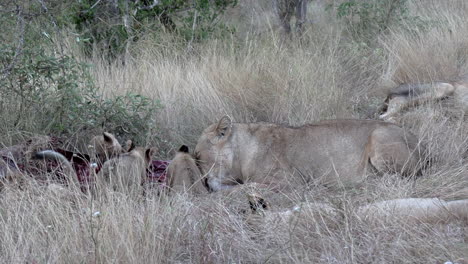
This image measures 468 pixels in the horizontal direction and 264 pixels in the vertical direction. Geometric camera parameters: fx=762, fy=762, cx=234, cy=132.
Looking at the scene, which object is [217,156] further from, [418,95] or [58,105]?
[418,95]

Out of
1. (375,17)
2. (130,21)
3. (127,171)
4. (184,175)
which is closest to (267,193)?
(184,175)

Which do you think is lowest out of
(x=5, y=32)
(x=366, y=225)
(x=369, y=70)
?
(x=369, y=70)

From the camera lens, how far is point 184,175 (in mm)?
6293

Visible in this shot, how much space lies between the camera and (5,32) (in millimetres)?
7406

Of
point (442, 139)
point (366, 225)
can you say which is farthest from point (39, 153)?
point (442, 139)

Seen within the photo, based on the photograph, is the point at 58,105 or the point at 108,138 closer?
the point at 108,138

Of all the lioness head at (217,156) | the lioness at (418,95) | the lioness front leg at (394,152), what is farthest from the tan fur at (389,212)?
the lioness at (418,95)

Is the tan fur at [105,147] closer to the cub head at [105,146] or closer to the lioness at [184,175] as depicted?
the cub head at [105,146]

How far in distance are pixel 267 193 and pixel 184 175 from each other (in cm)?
71

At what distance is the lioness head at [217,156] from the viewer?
6.65 metres

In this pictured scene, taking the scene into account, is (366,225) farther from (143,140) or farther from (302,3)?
(302,3)

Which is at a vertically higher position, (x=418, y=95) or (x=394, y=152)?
(x=394, y=152)

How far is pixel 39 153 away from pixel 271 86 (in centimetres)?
301

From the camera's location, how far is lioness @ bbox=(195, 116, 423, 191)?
654 centimetres
